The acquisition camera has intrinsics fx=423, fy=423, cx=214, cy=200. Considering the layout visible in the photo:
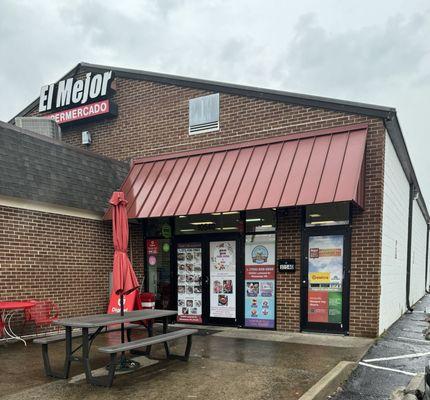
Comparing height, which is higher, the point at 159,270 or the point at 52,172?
the point at 52,172

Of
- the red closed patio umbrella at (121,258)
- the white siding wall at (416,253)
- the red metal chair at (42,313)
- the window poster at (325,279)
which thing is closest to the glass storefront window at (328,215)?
the window poster at (325,279)

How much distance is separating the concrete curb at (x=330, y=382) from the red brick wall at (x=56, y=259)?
5844 millimetres

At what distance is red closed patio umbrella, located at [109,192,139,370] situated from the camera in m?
6.00

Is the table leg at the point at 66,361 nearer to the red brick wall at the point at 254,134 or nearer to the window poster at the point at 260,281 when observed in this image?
the window poster at the point at 260,281

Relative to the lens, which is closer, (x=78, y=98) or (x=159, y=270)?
(x=159, y=270)

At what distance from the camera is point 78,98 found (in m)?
12.4

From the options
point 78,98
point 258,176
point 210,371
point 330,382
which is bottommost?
point 210,371

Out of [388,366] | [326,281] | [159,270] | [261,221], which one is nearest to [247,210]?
[261,221]

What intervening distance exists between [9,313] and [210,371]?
4.24 metres

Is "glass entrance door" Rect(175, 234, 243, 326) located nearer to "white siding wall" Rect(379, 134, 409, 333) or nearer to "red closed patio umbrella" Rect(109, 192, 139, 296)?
"white siding wall" Rect(379, 134, 409, 333)

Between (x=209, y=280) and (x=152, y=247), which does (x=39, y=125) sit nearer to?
(x=152, y=247)

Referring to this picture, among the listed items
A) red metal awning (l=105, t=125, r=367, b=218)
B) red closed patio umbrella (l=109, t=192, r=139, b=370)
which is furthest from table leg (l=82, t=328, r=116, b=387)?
red metal awning (l=105, t=125, r=367, b=218)

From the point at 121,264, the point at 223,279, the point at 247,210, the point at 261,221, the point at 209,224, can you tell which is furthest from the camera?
the point at 209,224

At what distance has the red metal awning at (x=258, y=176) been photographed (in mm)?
7957
